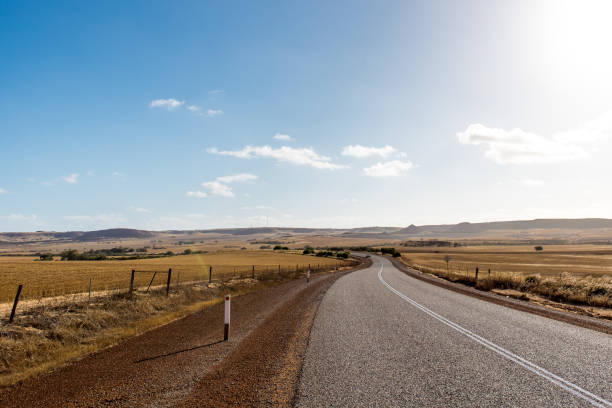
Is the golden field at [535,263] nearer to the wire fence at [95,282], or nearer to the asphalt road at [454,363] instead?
the asphalt road at [454,363]

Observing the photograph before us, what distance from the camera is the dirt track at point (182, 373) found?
531cm

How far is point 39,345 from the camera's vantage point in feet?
28.3

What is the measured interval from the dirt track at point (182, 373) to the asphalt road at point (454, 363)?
698mm

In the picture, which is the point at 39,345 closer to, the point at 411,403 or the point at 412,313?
the point at 411,403

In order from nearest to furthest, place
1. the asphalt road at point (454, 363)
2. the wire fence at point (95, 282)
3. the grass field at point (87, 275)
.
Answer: the asphalt road at point (454, 363), the wire fence at point (95, 282), the grass field at point (87, 275)

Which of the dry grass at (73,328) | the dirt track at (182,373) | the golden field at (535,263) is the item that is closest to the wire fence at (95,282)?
the dry grass at (73,328)

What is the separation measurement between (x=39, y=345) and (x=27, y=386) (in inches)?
126

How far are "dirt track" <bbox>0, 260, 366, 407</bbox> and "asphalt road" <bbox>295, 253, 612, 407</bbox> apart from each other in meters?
0.70

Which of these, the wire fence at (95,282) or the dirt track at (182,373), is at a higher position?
→ the dirt track at (182,373)

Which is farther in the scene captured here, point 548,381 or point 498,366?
point 498,366

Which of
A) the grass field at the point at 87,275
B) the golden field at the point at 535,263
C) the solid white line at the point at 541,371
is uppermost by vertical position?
the solid white line at the point at 541,371

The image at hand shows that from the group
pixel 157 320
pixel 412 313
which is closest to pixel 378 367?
pixel 412 313

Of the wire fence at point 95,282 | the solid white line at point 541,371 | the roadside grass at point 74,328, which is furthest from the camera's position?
the wire fence at point 95,282

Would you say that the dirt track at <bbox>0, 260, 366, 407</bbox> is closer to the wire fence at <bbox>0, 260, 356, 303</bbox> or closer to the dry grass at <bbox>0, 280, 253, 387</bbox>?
the dry grass at <bbox>0, 280, 253, 387</bbox>
